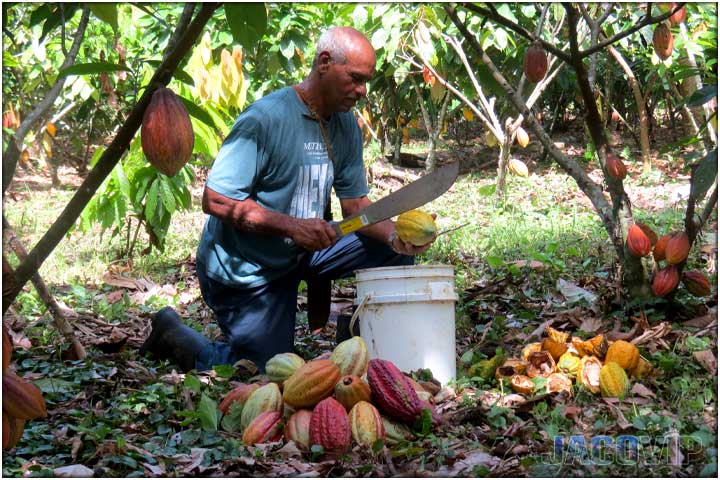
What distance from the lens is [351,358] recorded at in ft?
7.73

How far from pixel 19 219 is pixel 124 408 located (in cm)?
421

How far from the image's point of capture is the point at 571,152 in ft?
30.6

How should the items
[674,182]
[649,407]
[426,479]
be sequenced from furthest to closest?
[674,182]
[649,407]
[426,479]

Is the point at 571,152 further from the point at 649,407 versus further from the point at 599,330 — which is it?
the point at 649,407

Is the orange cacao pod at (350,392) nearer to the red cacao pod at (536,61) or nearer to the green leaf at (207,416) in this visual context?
the green leaf at (207,416)

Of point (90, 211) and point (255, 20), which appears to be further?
point (90, 211)

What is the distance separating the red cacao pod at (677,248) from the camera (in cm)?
291

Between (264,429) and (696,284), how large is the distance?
1.76 meters

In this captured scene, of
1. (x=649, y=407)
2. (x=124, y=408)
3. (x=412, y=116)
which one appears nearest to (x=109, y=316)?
(x=124, y=408)

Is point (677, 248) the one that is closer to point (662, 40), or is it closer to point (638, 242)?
point (638, 242)

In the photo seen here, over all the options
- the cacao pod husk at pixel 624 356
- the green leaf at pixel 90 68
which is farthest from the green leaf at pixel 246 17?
the cacao pod husk at pixel 624 356

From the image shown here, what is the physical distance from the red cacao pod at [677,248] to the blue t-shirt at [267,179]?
1283 millimetres

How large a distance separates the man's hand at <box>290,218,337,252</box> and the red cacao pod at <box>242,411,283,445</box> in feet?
2.47

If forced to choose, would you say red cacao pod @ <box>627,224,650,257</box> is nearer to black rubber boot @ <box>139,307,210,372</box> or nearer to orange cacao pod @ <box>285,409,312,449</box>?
orange cacao pod @ <box>285,409,312,449</box>
